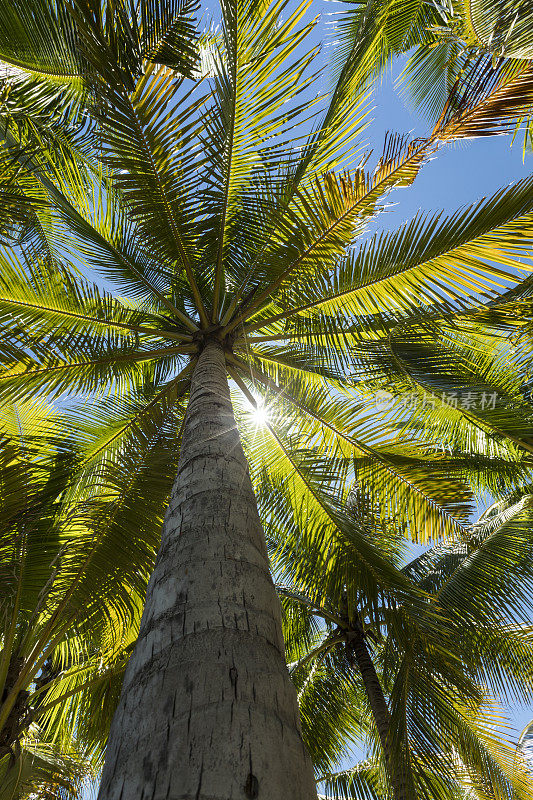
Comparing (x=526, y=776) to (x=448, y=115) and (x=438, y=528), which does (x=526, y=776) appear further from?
(x=448, y=115)

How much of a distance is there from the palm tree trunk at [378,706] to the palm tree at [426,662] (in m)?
0.01

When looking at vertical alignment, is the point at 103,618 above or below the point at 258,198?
below

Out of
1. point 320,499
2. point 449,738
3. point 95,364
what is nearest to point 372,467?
point 320,499

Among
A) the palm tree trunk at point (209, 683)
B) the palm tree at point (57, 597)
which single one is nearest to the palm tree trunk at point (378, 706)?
the palm tree at point (57, 597)

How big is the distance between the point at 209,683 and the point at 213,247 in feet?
16.1

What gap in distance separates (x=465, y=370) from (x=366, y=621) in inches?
174

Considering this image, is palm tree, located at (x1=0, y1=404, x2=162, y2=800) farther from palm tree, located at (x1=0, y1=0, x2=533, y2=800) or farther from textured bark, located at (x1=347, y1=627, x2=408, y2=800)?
textured bark, located at (x1=347, y1=627, x2=408, y2=800)

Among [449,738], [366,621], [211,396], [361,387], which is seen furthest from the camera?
[366,621]

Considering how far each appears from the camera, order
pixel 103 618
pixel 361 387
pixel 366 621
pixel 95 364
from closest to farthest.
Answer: pixel 103 618
pixel 95 364
pixel 361 387
pixel 366 621

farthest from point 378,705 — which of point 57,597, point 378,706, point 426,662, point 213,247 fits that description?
point 213,247

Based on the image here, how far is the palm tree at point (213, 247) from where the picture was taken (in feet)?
12.8

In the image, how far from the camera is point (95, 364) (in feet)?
17.6

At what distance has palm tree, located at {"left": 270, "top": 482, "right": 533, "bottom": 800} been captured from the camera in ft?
15.5

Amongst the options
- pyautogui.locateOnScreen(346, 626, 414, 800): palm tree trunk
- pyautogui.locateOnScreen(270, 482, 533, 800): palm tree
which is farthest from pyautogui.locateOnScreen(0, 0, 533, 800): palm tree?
pyautogui.locateOnScreen(346, 626, 414, 800): palm tree trunk
